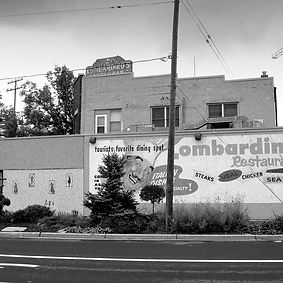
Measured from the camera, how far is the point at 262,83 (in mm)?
24281

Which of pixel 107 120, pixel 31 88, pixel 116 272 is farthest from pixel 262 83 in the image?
pixel 31 88

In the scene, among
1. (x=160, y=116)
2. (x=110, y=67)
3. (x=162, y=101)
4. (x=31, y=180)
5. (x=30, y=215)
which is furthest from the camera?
(x=110, y=67)

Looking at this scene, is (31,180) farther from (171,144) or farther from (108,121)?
(171,144)

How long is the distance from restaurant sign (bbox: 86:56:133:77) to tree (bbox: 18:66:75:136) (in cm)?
1879

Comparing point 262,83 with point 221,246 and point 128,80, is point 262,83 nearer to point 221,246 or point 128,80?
point 128,80

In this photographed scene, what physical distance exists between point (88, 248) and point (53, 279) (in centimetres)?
410

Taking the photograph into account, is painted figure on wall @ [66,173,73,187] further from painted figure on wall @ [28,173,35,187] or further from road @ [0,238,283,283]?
road @ [0,238,283,283]

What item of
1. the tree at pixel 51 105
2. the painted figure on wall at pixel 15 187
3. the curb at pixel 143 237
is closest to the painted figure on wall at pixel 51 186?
the painted figure on wall at pixel 15 187

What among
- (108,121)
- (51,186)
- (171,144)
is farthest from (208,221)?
(108,121)

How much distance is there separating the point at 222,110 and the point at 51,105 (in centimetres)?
2792

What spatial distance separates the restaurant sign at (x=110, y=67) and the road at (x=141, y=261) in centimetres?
1637

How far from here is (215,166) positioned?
19875mm

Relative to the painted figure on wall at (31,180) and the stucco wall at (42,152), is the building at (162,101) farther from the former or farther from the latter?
the painted figure on wall at (31,180)

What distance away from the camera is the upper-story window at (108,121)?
26234 mm
